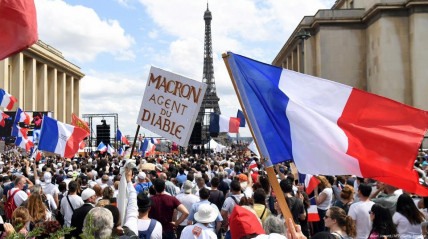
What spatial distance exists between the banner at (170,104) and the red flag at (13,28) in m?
3.07

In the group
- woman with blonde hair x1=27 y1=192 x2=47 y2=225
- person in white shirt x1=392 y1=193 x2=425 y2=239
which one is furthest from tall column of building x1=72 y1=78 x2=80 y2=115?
person in white shirt x1=392 y1=193 x2=425 y2=239

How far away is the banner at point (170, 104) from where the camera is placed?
7.43 meters

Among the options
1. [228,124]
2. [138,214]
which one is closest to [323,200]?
[138,214]

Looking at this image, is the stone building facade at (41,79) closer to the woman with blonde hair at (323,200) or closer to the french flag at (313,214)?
the woman with blonde hair at (323,200)

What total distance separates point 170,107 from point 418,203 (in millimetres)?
3740

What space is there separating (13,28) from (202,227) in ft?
9.07

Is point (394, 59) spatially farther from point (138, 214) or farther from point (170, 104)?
point (138, 214)

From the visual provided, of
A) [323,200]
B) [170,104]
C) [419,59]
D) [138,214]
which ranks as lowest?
[323,200]

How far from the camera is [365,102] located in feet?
17.6

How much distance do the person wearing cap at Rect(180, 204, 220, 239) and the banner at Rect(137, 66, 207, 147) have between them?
154cm

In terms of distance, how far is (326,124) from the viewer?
210 inches

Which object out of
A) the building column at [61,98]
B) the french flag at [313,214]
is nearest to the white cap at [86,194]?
the french flag at [313,214]

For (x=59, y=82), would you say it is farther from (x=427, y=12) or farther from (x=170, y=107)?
(x=170, y=107)

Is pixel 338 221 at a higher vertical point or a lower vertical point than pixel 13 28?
lower
